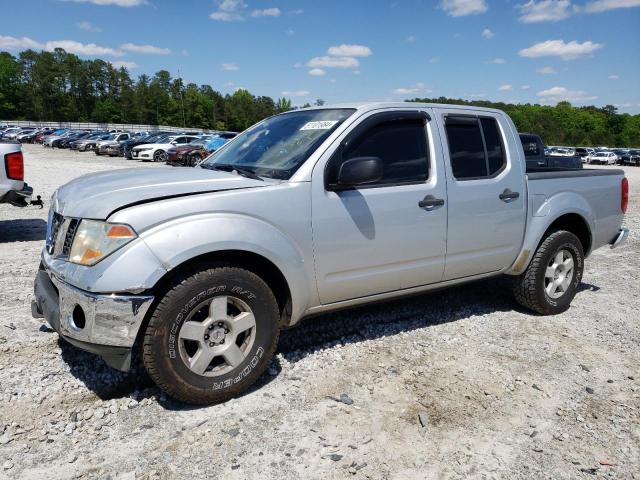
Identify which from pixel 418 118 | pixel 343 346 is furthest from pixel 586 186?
pixel 343 346

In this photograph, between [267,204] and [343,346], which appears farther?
[343,346]

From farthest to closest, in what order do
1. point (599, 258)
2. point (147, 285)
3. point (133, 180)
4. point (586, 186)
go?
point (599, 258), point (586, 186), point (133, 180), point (147, 285)

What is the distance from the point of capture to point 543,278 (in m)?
4.79

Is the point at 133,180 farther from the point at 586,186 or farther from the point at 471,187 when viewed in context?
the point at 586,186

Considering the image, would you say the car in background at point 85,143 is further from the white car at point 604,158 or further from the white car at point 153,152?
the white car at point 604,158

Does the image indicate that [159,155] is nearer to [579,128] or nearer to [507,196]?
[507,196]

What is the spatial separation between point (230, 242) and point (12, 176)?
6082 mm

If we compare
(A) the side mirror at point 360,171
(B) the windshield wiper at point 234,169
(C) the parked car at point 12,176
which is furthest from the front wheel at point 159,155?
(A) the side mirror at point 360,171

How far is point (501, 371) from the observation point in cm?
375

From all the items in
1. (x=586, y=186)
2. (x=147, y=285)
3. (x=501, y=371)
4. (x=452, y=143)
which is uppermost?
(x=452, y=143)

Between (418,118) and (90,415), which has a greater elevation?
(418,118)

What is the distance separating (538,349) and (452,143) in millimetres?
1817


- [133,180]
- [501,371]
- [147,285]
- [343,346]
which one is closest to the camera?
[147,285]

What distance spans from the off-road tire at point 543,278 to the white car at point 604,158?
54056 millimetres
